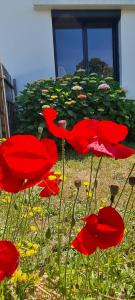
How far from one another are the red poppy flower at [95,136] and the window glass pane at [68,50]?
7.38 meters

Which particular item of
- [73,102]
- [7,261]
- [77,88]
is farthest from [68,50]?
[7,261]

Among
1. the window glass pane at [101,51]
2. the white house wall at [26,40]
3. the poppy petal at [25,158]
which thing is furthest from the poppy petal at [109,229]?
the window glass pane at [101,51]

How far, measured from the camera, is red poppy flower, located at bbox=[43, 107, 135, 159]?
84 cm

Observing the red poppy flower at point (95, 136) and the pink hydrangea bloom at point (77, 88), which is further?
the pink hydrangea bloom at point (77, 88)

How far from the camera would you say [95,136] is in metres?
0.87

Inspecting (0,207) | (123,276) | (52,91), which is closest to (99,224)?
(123,276)

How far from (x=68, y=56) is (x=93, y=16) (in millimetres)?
912

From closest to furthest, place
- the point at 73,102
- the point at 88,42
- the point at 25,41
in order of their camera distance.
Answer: the point at 73,102 → the point at 25,41 → the point at 88,42

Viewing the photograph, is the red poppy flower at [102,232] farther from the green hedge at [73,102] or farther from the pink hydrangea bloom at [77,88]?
the pink hydrangea bloom at [77,88]

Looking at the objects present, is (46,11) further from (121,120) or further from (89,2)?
(121,120)

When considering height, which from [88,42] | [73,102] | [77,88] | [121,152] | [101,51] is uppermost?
[88,42]

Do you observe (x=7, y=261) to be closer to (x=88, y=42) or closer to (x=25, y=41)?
(x=25, y=41)

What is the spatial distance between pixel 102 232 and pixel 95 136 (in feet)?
0.67

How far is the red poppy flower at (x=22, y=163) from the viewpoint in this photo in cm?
70
